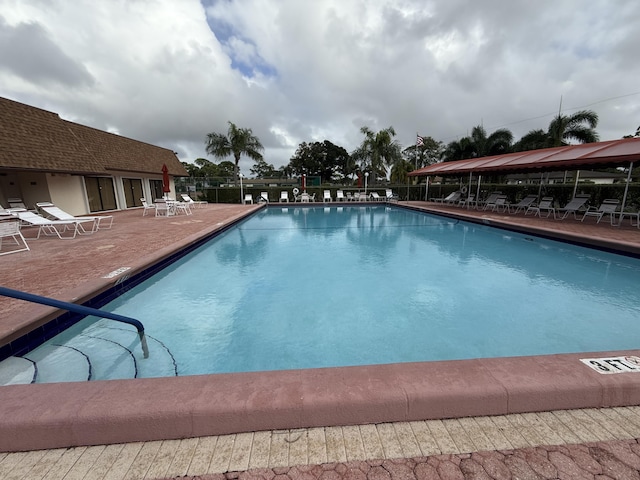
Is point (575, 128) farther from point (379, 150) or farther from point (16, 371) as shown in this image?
point (16, 371)

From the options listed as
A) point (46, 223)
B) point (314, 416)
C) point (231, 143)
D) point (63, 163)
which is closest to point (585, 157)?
point (314, 416)

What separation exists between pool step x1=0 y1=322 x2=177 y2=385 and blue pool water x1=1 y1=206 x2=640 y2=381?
17 mm

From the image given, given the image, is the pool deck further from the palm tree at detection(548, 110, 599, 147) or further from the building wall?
the palm tree at detection(548, 110, 599, 147)

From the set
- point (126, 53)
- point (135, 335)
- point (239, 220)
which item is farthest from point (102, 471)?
point (126, 53)

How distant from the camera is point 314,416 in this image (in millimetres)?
1533

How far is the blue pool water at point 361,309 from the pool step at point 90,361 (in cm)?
2

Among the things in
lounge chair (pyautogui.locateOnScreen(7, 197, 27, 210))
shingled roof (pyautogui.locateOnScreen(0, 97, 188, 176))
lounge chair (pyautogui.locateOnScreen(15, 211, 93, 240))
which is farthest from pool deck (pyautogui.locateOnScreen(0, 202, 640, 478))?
lounge chair (pyautogui.locateOnScreen(7, 197, 27, 210))

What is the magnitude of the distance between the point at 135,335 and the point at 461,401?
3.48 metres

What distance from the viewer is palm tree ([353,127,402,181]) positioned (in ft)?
82.1

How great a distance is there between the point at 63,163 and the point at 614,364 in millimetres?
14576

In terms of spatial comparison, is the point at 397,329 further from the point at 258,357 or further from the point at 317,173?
the point at 317,173

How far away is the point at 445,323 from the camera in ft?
12.3

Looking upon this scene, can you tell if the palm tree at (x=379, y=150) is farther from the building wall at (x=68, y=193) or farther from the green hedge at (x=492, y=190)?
the building wall at (x=68, y=193)

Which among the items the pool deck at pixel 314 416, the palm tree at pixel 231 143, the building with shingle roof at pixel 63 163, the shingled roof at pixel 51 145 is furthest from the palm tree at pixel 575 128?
the shingled roof at pixel 51 145
